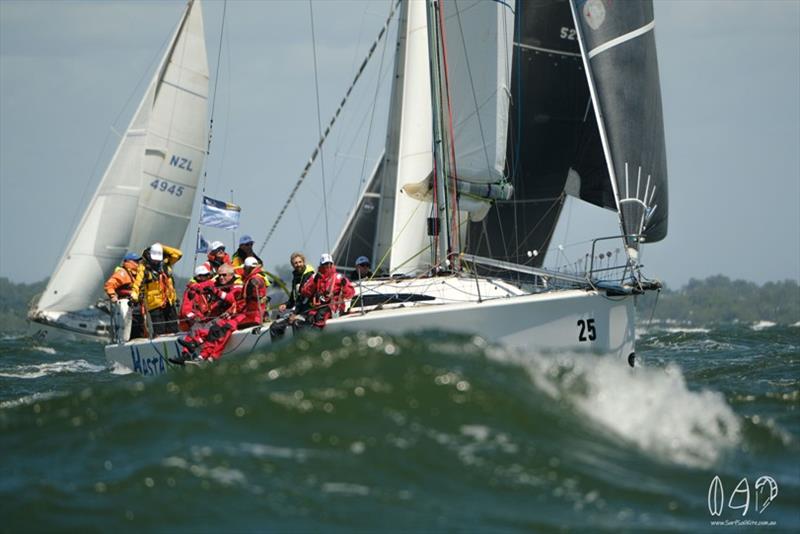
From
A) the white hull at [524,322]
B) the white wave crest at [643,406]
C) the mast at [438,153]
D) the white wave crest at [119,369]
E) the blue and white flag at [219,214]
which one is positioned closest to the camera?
the white wave crest at [643,406]

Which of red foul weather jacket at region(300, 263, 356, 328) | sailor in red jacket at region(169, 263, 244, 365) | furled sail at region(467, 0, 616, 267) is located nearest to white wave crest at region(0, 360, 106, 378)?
sailor in red jacket at region(169, 263, 244, 365)

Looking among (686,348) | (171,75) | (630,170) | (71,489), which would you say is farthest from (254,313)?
(171,75)

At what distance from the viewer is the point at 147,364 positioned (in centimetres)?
1792

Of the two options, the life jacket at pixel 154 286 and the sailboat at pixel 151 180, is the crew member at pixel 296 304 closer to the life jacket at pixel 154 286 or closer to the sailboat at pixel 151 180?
the life jacket at pixel 154 286

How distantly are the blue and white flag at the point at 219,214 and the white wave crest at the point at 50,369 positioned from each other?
3.23 metres

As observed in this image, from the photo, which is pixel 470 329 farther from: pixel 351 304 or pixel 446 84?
pixel 446 84

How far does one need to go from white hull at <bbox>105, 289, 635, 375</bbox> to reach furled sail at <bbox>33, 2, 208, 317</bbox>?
568 inches

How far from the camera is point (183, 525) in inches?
323

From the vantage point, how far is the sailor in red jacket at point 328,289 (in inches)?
604

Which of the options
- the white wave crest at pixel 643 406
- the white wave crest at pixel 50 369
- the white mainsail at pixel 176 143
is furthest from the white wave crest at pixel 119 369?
the white mainsail at pixel 176 143

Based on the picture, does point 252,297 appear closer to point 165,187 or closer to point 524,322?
point 524,322

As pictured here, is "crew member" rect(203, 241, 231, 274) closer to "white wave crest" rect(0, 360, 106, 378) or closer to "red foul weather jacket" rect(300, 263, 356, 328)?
"red foul weather jacket" rect(300, 263, 356, 328)

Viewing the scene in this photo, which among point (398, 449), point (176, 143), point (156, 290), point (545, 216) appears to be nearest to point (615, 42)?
point (545, 216)

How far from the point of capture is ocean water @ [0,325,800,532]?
27.4 feet
